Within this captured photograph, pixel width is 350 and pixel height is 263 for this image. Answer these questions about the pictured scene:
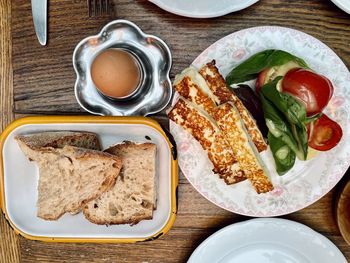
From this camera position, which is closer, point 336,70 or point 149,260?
point 336,70

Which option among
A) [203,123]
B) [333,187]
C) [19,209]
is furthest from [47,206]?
[333,187]

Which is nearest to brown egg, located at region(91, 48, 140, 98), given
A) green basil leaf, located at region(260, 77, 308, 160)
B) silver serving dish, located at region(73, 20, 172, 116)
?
silver serving dish, located at region(73, 20, 172, 116)

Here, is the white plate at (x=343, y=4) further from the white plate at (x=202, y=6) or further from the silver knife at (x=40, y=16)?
the silver knife at (x=40, y=16)

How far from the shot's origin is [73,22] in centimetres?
112

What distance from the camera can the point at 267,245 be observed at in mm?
1168

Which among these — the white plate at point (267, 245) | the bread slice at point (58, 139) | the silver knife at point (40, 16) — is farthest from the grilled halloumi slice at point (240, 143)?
the silver knife at point (40, 16)

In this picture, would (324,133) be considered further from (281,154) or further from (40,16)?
(40,16)

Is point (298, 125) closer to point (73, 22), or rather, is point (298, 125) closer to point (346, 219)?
point (346, 219)

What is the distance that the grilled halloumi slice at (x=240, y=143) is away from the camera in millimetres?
1003

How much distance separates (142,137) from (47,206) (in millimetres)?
227

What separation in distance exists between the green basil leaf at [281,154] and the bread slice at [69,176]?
0.95ft

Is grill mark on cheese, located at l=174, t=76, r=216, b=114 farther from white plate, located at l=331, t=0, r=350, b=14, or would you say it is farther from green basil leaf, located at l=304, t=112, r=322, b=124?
white plate, located at l=331, t=0, r=350, b=14

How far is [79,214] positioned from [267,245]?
396 mm

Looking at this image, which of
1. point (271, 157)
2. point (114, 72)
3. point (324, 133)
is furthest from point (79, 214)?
point (324, 133)
